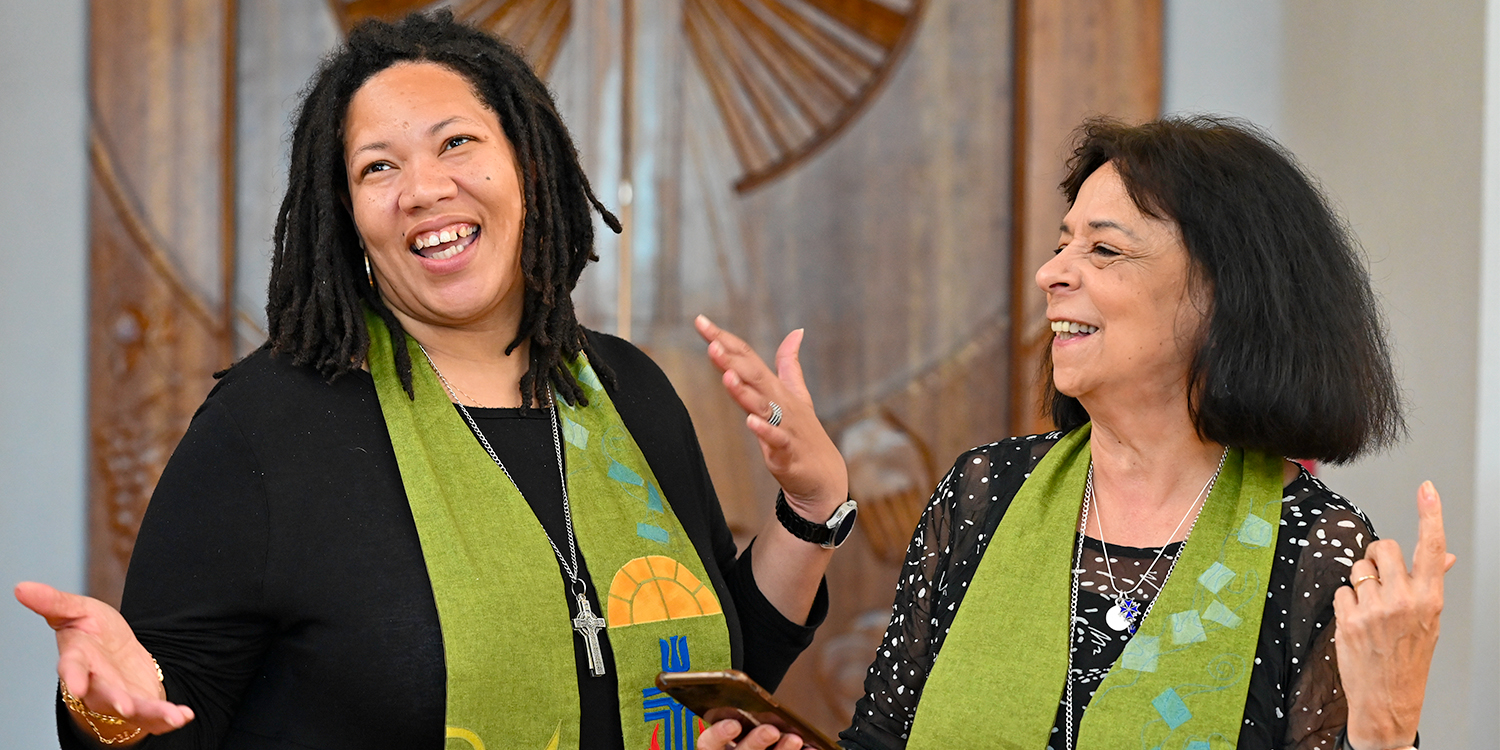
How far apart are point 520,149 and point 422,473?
0.51 m

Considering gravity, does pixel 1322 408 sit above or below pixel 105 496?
above

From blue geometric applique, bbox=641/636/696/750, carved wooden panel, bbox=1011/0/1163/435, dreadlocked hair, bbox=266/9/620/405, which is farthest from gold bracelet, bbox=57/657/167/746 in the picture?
carved wooden panel, bbox=1011/0/1163/435

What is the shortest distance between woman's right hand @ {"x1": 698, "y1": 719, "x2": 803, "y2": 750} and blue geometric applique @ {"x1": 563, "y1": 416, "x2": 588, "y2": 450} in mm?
490

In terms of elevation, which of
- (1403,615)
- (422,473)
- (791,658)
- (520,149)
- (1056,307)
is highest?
(520,149)

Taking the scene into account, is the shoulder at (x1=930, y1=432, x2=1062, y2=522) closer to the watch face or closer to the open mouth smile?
A: the watch face

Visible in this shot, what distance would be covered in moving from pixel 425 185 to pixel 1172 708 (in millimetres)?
1202

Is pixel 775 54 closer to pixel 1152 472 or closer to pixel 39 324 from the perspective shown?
pixel 1152 472

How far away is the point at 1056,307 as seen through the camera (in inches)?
68.9

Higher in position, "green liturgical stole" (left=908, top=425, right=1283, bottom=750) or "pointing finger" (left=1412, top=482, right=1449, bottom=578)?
"pointing finger" (left=1412, top=482, right=1449, bottom=578)

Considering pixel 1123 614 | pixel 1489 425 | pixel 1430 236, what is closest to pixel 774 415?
pixel 1123 614

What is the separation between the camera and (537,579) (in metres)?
1.69

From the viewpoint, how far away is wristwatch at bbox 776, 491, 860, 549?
1.94m

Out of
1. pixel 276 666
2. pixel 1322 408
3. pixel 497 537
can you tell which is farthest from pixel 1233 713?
pixel 276 666

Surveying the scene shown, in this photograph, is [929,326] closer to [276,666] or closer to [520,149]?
[520,149]
